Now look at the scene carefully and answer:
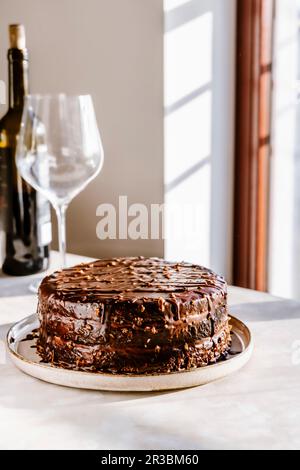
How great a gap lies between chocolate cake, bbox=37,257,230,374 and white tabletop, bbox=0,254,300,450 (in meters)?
0.04

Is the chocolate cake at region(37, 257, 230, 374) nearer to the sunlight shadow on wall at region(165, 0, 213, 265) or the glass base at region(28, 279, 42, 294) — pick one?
the glass base at region(28, 279, 42, 294)

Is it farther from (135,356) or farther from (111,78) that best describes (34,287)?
(111,78)

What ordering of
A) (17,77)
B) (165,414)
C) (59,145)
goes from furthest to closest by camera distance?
(17,77)
(59,145)
(165,414)

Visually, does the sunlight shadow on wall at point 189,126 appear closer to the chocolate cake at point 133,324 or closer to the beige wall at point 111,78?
the beige wall at point 111,78

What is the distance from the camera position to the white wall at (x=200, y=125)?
148 cm

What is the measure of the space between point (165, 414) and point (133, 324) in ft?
0.37

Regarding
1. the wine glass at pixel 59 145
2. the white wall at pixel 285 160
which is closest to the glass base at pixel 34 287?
the wine glass at pixel 59 145

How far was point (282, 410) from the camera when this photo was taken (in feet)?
2.33

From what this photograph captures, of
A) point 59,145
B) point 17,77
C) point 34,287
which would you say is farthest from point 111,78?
point 34,287

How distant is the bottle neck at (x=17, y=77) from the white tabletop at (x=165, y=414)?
577mm

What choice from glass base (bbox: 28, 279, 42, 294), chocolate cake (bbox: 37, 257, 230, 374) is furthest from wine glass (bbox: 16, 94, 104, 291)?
chocolate cake (bbox: 37, 257, 230, 374)

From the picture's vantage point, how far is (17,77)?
48.1 inches

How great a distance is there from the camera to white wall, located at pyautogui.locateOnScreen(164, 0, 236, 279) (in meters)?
1.48
